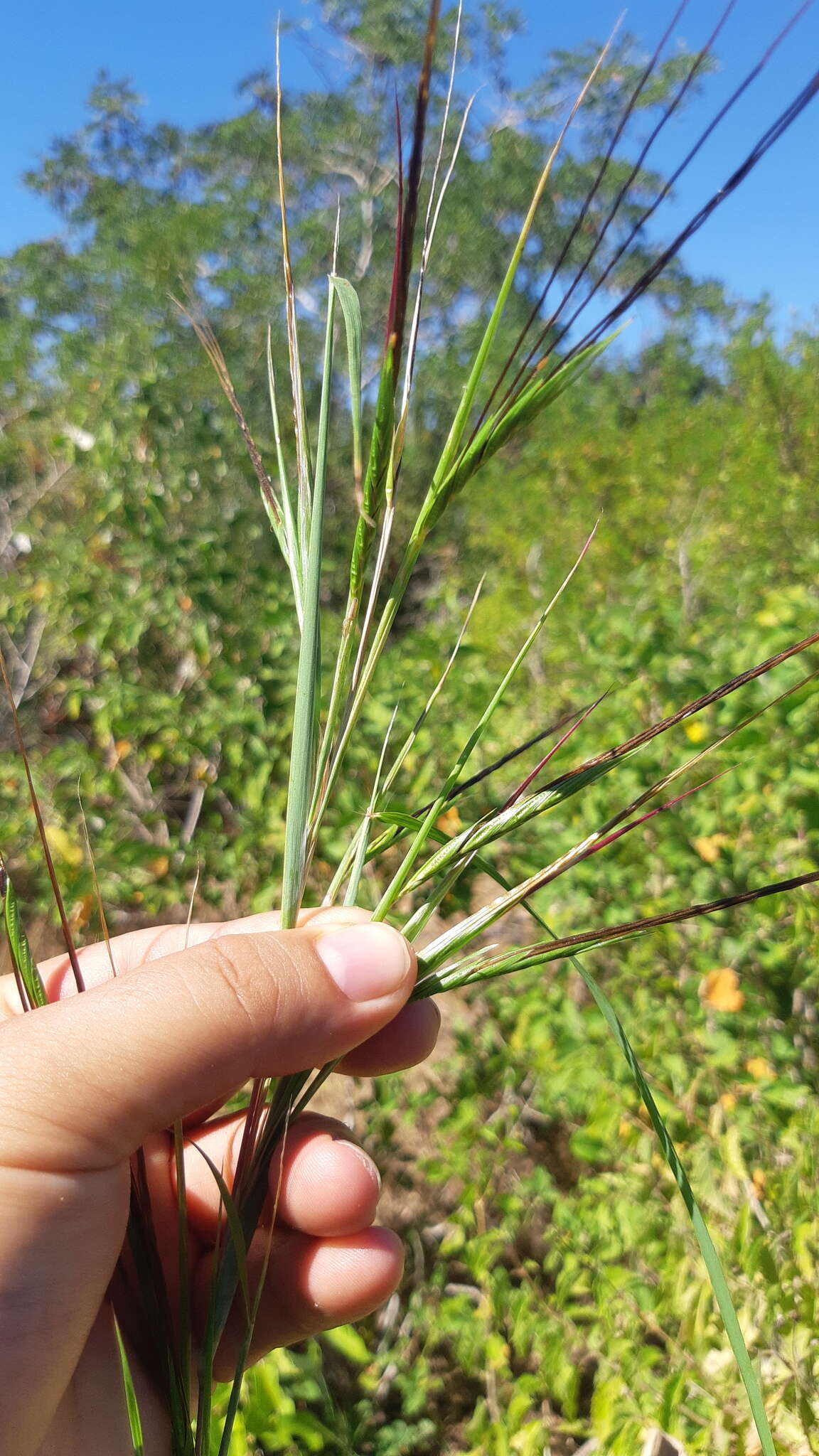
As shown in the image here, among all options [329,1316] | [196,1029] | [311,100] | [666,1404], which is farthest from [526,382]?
[311,100]

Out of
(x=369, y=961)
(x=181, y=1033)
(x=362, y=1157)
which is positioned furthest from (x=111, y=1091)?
(x=362, y=1157)

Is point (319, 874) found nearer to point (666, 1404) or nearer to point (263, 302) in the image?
point (666, 1404)

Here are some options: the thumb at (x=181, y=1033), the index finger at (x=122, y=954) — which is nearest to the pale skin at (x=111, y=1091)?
the thumb at (x=181, y=1033)

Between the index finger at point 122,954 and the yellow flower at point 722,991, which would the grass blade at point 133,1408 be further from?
the yellow flower at point 722,991

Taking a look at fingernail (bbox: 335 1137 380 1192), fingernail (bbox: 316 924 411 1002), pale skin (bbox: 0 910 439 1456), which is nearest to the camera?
pale skin (bbox: 0 910 439 1456)

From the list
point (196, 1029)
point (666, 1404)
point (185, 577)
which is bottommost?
point (666, 1404)

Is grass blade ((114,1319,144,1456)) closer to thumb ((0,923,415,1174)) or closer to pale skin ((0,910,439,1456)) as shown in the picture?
pale skin ((0,910,439,1456))

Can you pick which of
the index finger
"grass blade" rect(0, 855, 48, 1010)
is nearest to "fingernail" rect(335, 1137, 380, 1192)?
the index finger
